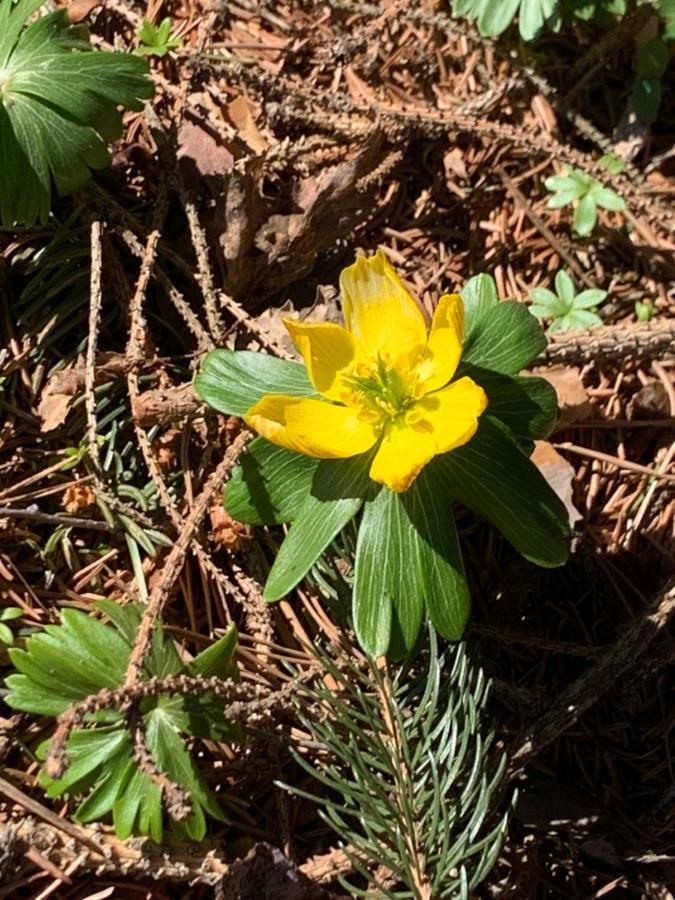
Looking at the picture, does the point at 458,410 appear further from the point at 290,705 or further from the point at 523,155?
the point at 523,155

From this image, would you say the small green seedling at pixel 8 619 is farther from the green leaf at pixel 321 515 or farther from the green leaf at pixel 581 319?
the green leaf at pixel 581 319

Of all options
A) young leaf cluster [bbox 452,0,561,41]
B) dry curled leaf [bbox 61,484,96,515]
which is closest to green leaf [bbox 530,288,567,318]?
young leaf cluster [bbox 452,0,561,41]

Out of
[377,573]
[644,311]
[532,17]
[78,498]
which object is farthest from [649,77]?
[78,498]

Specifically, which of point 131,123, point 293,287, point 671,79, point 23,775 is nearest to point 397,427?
point 293,287

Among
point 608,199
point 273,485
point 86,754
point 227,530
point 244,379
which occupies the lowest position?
point 86,754

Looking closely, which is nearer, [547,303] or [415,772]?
[415,772]

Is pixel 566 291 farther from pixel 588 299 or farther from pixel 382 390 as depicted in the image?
pixel 382 390
